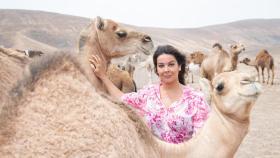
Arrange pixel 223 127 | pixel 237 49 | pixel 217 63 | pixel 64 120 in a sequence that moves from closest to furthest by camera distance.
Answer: pixel 64 120 < pixel 223 127 < pixel 217 63 < pixel 237 49

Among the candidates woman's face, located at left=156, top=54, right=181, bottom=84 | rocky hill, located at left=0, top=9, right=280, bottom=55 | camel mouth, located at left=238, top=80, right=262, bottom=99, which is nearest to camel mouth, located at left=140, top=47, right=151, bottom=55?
woman's face, located at left=156, top=54, right=181, bottom=84

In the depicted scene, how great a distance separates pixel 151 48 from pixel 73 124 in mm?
3193

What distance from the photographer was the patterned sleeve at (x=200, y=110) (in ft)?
12.4

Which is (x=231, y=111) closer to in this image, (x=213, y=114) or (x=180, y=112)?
(x=213, y=114)

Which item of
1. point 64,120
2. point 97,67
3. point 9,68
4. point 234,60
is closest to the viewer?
point 64,120

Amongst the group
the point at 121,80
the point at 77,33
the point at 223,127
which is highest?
the point at 223,127

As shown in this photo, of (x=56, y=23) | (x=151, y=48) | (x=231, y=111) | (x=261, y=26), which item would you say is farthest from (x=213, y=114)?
(x=261, y=26)

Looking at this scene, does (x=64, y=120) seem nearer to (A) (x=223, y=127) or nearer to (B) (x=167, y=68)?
(A) (x=223, y=127)

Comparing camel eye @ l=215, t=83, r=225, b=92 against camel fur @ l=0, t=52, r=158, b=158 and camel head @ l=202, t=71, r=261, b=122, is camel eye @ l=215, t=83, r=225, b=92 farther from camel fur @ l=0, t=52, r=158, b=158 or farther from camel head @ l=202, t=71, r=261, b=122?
camel fur @ l=0, t=52, r=158, b=158

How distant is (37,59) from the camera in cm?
291

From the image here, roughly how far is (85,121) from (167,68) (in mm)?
1474

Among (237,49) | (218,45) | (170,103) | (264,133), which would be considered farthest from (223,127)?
(237,49)

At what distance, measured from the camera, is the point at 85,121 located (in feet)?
8.59

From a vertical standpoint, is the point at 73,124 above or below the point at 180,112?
above
